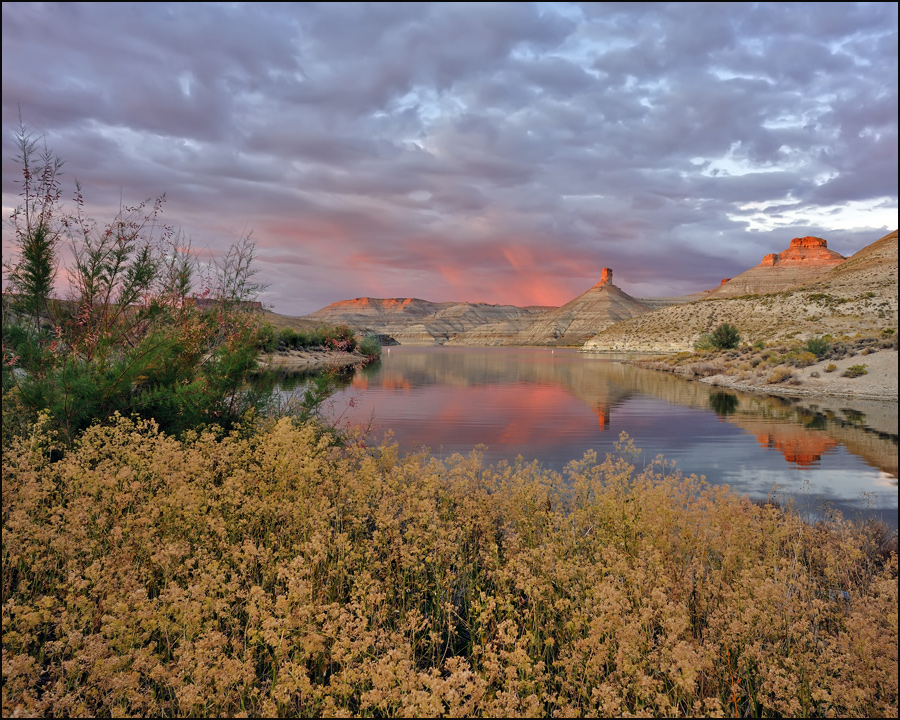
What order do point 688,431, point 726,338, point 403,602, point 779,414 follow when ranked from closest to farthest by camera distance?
point 403,602, point 688,431, point 779,414, point 726,338

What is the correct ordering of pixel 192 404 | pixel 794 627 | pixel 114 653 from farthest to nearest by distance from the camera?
pixel 192 404, pixel 794 627, pixel 114 653

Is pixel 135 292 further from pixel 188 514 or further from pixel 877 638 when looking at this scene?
pixel 877 638

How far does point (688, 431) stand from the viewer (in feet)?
60.2

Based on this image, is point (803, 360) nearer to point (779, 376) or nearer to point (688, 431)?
point (779, 376)

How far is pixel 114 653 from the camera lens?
3766 mm

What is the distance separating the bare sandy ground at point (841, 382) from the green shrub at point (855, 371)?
176mm

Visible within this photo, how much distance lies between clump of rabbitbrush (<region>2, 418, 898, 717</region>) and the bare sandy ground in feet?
84.3

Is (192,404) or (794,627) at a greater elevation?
(192,404)

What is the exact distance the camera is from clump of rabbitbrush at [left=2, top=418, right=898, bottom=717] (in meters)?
3.40

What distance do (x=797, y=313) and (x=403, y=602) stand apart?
9246cm

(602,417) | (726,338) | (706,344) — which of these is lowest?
(602,417)

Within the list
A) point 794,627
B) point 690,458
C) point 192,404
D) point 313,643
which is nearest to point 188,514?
point 313,643

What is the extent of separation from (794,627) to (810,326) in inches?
2955

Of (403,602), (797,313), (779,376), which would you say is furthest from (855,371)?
(797,313)
